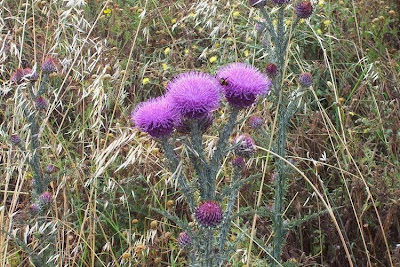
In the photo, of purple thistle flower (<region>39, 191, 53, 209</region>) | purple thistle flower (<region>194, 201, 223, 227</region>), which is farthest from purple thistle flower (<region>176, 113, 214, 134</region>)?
purple thistle flower (<region>39, 191, 53, 209</region>)

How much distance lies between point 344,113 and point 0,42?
5.79 ft

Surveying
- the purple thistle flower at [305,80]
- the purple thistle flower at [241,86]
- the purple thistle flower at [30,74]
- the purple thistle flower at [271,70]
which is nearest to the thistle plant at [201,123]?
the purple thistle flower at [241,86]

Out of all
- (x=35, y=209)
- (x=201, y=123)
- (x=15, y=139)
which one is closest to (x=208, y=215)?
(x=201, y=123)

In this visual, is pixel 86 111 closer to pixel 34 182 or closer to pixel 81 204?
pixel 81 204

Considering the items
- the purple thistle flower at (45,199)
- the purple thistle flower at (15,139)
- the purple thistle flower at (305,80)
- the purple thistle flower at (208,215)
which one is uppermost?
the purple thistle flower at (305,80)

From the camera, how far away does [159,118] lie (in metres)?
1.41

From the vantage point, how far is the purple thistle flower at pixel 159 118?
1.41 m

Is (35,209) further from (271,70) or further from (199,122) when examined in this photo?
(271,70)

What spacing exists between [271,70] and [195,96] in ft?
1.98

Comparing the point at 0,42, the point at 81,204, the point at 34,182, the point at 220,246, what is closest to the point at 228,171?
the point at 81,204

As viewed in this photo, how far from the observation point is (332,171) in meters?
2.49

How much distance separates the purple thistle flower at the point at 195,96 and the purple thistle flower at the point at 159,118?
0.02 metres

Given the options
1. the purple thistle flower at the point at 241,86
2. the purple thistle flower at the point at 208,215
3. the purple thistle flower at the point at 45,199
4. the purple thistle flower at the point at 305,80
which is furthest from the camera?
the purple thistle flower at the point at 305,80

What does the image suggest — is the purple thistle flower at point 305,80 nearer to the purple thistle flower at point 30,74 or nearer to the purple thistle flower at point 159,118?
the purple thistle flower at point 159,118
